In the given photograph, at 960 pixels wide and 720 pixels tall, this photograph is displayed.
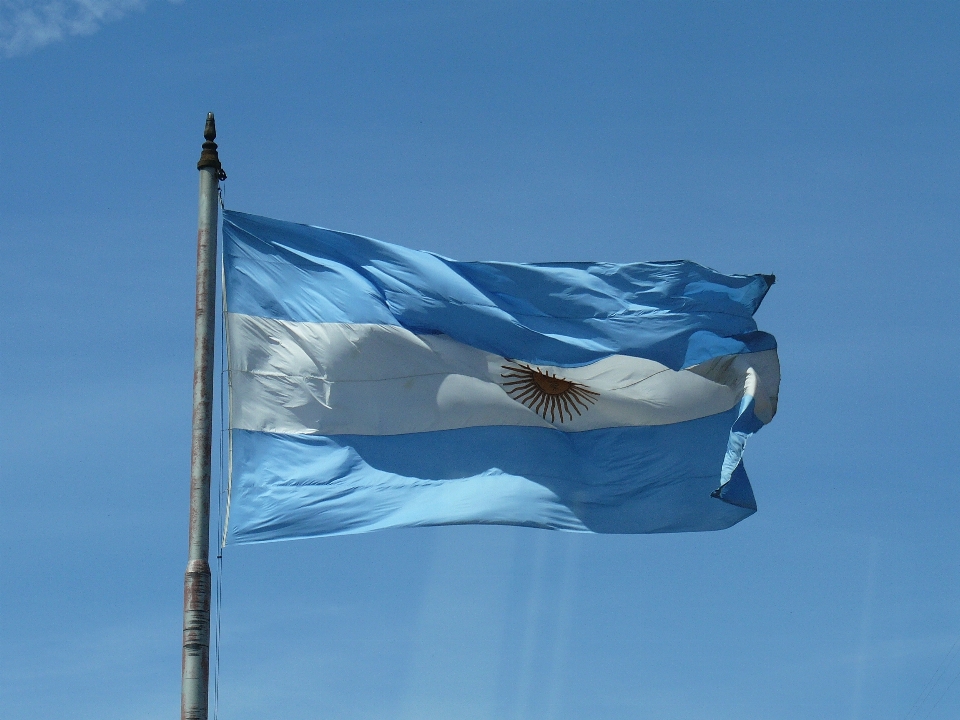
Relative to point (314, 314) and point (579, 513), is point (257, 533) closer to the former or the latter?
point (314, 314)

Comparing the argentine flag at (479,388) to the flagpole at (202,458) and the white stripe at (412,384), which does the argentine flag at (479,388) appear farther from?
the flagpole at (202,458)

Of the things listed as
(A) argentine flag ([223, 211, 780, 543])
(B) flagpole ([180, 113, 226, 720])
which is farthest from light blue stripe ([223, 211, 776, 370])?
(B) flagpole ([180, 113, 226, 720])

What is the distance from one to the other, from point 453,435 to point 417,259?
2.16 meters

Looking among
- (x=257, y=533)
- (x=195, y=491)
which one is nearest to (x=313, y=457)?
(x=257, y=533)

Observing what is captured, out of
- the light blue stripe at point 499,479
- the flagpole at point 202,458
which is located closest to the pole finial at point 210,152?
the flagpole at point 202,458

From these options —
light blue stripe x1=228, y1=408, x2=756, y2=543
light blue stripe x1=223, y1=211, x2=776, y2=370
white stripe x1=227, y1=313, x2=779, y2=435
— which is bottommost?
light blue stripe x1=228, y1=408, x2=756, y2=543

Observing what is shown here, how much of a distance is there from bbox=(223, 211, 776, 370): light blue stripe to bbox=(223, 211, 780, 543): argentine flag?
0.02 metres

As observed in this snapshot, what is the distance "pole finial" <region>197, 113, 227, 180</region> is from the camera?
1518 cm

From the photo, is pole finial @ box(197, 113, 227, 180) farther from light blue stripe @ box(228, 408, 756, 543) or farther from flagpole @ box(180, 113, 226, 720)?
light blue stripe @ box(228, 408, 756, 543)

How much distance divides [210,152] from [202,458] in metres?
3.35

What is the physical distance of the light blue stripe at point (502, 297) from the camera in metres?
16.5

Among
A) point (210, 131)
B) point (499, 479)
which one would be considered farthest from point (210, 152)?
point (499, 479)

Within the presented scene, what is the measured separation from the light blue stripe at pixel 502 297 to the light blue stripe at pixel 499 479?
1063 millimetres

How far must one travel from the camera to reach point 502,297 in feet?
59.1
